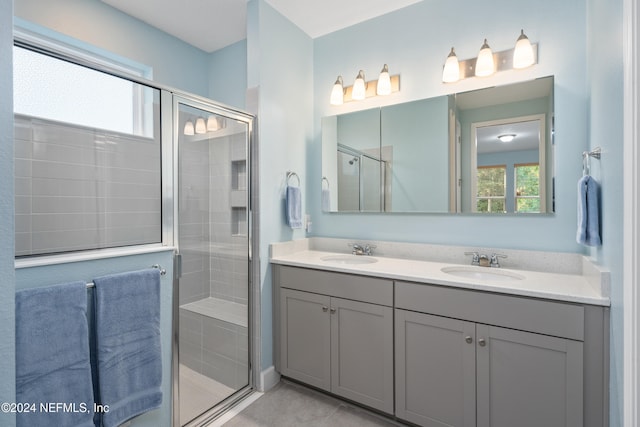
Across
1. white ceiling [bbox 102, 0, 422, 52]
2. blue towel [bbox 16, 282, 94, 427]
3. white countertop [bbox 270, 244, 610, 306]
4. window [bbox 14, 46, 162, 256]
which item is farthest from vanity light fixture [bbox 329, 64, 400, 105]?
blue towel [bbox 16, 282, 94, 427]

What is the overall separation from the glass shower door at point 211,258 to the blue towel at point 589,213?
1880mm

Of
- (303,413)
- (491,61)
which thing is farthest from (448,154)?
(303,413)

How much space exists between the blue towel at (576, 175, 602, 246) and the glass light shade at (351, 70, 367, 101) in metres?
1.54

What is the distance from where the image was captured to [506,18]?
1875 millimetres

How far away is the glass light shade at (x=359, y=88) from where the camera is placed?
237 cm

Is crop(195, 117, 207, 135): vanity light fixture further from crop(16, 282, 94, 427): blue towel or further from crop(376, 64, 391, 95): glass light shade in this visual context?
crop(376, 64, 391, 95): glass light shade

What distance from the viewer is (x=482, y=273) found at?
1861mm

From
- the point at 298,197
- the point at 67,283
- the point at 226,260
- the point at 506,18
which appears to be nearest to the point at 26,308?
the point at 67,283

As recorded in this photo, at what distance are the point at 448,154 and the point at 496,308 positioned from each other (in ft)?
3.49

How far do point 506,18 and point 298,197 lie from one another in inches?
71.0

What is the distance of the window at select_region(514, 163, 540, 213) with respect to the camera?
1.81 meters

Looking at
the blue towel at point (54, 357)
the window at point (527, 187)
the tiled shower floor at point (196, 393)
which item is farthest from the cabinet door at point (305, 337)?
the window at point (527, 187)

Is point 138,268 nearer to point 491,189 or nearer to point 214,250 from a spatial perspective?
point 214,250
